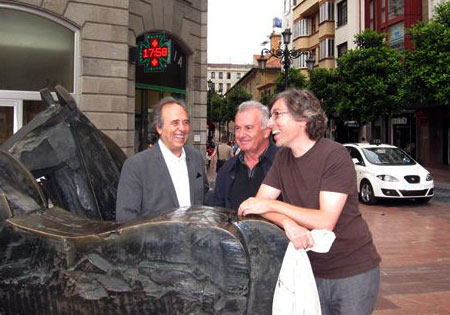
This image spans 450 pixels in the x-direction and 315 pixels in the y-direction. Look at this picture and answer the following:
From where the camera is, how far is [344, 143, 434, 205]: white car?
42.6 ft

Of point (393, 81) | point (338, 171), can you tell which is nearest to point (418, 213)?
point (338, 171)

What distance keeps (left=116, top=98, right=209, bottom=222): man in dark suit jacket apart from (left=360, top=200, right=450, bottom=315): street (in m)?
3.06

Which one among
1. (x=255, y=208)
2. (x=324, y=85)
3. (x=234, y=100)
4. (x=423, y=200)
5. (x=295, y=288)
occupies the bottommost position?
(x=423, y=200)

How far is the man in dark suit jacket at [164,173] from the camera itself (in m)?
2.68

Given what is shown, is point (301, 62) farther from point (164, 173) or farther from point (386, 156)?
point (164, 173)

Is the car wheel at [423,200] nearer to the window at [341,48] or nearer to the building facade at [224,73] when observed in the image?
the window at [341,48]

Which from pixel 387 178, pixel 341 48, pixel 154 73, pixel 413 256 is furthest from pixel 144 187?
pixel 341 48

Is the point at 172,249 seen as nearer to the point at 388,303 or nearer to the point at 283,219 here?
the point at 283,219

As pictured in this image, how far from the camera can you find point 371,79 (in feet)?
78.7

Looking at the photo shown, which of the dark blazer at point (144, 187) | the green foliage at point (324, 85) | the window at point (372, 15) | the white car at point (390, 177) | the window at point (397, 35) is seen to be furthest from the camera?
the window at point (372, 15)

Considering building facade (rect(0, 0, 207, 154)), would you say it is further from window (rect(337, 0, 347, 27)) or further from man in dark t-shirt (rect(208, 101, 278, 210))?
window (rect(337, 0, 347, 27))

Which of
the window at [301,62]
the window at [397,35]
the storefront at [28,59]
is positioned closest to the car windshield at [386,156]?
the storefront at [28,59]

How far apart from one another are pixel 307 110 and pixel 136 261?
1.05 meters

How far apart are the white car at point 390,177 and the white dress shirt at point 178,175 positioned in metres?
11.1
